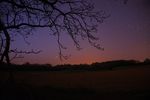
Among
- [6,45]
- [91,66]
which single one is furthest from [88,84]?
[6,45]

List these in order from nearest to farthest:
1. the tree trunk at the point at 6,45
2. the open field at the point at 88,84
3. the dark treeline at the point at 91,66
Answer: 1. the tree trunk at the point at 6,45
2. the open field at the point at 88,84
3. the dark treeline at the point at 91,66

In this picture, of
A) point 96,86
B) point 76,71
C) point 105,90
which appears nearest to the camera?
point 105,90

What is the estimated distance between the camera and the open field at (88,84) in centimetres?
1276

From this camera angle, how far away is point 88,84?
15.1 meters

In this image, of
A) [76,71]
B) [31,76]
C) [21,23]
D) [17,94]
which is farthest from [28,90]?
[76,71]

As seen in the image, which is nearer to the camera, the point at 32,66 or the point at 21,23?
the point at 21,23

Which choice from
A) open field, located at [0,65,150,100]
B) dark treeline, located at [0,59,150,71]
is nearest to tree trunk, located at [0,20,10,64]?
open field, located at [0,65,150,100]

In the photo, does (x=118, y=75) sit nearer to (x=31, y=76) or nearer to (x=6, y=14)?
(x=31, y=76)

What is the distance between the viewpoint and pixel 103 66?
19062 millimetres

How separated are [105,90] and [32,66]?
21.9 feet

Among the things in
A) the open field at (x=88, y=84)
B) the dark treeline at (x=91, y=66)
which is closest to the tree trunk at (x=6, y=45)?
the open field at (x=88, y=84)

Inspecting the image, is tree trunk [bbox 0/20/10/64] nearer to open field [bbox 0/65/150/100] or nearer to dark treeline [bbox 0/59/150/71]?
open field [bbox 0/65/150/100]

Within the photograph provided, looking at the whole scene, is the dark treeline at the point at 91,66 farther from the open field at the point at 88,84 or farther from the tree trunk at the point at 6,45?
the tree trunk at the point at 6,45

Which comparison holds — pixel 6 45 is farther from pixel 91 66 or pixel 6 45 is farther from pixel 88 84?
pixel 91 66
